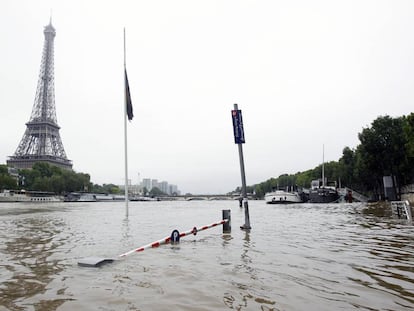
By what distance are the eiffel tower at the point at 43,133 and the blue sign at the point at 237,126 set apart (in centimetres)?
14828

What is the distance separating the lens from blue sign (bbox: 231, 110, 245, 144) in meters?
14.6

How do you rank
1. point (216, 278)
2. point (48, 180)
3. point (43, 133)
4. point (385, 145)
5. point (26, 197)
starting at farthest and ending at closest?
point (43, 133)
point (48, 180)
point (26, 197)
point (385, 145)
point (216, 278)

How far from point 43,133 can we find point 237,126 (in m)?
153

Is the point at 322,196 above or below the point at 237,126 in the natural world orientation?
below

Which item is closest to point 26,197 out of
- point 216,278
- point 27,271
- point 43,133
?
point 43,133

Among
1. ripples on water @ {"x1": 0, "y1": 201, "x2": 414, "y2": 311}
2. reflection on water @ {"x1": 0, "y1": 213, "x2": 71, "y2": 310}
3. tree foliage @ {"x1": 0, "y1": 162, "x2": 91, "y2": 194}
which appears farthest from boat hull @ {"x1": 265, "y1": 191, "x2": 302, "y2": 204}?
tree foliage @ {"x1": 0, "y1": 162, "x2": 91, "y2": 194}

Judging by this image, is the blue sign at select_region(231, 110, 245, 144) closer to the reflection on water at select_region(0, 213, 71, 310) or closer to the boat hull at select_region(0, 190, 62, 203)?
the reflection on water at select_region(0, 213, 71, 310)

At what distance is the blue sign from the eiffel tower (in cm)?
14828

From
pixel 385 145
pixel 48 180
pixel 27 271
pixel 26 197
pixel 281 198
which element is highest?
pixel 48 180

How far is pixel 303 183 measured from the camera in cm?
13162

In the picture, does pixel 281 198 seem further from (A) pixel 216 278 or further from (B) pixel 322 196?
(A) pixel 216 278

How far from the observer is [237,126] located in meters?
14.7

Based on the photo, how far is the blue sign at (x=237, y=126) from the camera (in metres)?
14.6

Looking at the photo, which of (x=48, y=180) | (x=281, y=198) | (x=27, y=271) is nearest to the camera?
(x=27, y=271)
